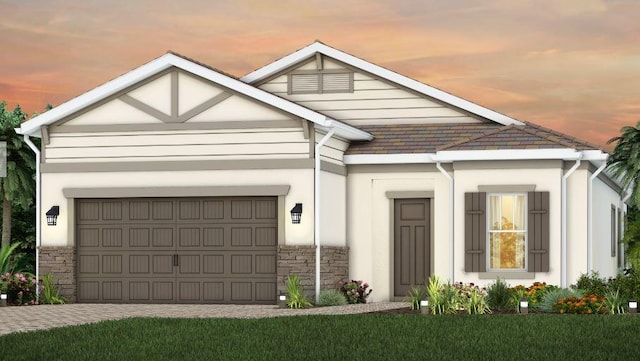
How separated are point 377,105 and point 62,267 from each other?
849 centimetres

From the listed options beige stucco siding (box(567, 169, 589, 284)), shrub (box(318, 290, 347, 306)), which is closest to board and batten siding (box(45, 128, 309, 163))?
shrub (box(318, 290, 347, 306))

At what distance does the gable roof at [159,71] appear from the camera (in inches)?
1000

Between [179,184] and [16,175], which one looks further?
[16,175]

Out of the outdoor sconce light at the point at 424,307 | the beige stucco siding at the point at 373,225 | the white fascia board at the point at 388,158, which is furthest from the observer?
the beige stucco siding at the point at 373,225

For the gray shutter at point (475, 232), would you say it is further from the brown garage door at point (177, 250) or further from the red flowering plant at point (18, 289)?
the red flowering plant at point (18, 289)

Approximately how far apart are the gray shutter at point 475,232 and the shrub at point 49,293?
9146mm

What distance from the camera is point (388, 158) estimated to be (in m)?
27.1

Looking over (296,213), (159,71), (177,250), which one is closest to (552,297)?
(296,213)

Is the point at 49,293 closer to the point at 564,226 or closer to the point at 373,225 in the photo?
the point at 373,225

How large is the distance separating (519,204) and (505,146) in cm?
131

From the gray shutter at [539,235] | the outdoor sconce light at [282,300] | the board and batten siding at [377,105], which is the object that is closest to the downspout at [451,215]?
the gray shutter at [539,235]

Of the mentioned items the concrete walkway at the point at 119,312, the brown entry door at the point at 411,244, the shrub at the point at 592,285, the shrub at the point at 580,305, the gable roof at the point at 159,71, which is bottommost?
the concrete walkway at the point at 119,312

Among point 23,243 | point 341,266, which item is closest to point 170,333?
point 341,266

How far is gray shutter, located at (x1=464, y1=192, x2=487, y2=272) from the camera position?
25953 millimetres
